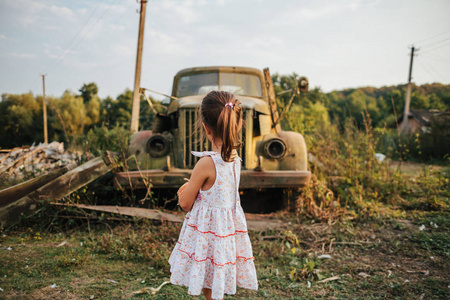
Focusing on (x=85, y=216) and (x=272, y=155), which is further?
(x=272, y=155)

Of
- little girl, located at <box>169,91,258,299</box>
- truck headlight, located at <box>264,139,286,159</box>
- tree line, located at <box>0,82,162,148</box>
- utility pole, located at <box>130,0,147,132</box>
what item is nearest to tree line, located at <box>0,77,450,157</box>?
tree line, located at <box>0,82,162,148</box>

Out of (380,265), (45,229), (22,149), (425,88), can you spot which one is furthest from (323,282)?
(425,88)

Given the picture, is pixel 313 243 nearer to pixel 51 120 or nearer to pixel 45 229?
pixel 45 229

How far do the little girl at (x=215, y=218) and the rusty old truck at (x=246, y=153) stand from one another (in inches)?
64.2

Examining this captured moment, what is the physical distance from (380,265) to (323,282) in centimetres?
75

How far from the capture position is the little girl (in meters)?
1.59

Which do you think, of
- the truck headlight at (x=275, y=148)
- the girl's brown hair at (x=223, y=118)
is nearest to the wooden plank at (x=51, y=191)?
the truck headlight at (x=275, y=148)

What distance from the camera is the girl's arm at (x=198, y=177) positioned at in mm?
1614

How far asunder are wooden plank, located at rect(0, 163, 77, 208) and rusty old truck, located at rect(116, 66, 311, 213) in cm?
90

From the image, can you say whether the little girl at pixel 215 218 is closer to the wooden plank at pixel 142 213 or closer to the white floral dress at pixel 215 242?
the white floral dress at pixel 215 242

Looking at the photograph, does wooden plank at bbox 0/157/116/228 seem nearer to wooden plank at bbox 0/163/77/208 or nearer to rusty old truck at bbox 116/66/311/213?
wooden plank at bbox 0/163/77/208

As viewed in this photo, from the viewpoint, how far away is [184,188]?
173 cm

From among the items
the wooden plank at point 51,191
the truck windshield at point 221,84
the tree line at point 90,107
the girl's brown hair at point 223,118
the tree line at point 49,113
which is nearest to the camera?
the girl's brown hair at point 223,118

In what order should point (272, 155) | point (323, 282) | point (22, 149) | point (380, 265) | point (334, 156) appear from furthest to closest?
1. point (22, 149)
2. point (334, 156)
3. point (272, 155)
4. point (380, 265)
5. point (323, 282)
